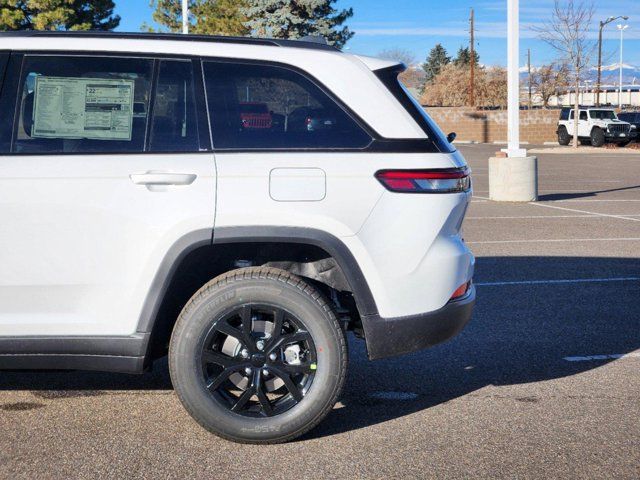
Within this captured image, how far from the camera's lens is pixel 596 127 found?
153 feet

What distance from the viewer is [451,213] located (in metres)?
4.68

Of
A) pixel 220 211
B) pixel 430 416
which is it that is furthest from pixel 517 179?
pixel 220 211

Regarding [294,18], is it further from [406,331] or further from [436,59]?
[436,59]

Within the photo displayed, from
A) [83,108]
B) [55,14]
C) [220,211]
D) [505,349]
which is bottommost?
[505,349]

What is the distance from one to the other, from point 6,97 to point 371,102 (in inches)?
66.2

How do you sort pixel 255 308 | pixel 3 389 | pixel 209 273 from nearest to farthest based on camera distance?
pixel 255 308 → pixel 209 273 → pixel 3 389

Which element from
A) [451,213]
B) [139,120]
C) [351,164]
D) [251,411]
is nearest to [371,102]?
[351,164]

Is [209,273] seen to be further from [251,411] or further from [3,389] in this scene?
[3,389]

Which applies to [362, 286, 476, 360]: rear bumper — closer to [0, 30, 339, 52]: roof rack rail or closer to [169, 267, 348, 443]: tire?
[169, 267, 348, 443]: tire

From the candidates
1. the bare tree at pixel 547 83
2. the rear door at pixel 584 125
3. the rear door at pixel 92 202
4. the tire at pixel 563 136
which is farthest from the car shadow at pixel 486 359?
the bare tree at pixel 547 83

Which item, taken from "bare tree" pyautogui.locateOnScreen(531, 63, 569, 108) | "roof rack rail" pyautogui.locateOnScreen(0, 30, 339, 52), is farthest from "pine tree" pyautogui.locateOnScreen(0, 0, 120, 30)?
"roof rack rail" pyautogui.locateOnScreen(0, 30, 339, 52)

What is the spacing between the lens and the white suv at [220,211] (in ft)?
14.6

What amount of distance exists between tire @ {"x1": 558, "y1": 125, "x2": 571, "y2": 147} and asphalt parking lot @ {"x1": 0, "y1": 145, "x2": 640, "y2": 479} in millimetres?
42138

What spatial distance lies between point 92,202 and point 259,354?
3.33ft
